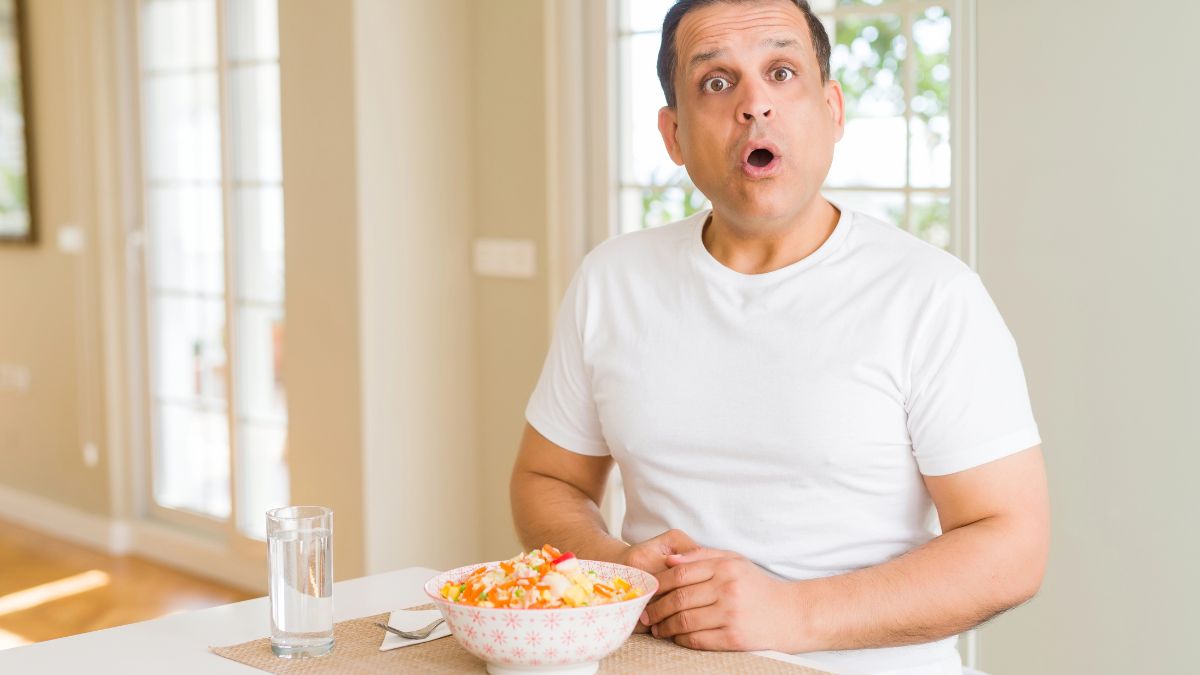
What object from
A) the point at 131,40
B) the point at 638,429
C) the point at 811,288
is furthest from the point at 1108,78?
the point at 131,40

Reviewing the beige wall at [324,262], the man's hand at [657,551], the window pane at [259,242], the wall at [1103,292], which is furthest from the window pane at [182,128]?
the man's hand at [657,551]

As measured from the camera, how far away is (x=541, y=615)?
1.23 meters

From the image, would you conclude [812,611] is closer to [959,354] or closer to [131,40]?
[959,354]

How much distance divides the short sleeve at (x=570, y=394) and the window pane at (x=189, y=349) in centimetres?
303

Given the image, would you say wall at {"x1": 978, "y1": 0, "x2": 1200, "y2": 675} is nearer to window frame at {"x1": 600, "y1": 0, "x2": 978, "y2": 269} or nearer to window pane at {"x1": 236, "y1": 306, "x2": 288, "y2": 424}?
window frame at {"x1": 600, "y1": 0, "x2": 978, "y2": 269}

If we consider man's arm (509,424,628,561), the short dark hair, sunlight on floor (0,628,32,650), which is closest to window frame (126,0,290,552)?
sunlight on floor (0,628,32,650)

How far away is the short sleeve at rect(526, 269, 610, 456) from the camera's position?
6.07ft

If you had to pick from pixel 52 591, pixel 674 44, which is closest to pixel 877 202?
pixel 674 44

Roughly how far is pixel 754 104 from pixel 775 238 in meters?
0.17

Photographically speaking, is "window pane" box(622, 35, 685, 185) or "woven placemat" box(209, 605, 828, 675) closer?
"woven placemat" box(209, 605, 828, 675)

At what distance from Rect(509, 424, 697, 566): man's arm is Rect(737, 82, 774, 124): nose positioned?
516 millimetres

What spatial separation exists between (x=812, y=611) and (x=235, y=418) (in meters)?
3.47

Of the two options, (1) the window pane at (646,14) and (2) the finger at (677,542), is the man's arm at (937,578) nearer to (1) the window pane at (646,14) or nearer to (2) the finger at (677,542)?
(2) the finger at (677,542)

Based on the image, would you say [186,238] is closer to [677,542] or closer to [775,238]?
[775,238]
